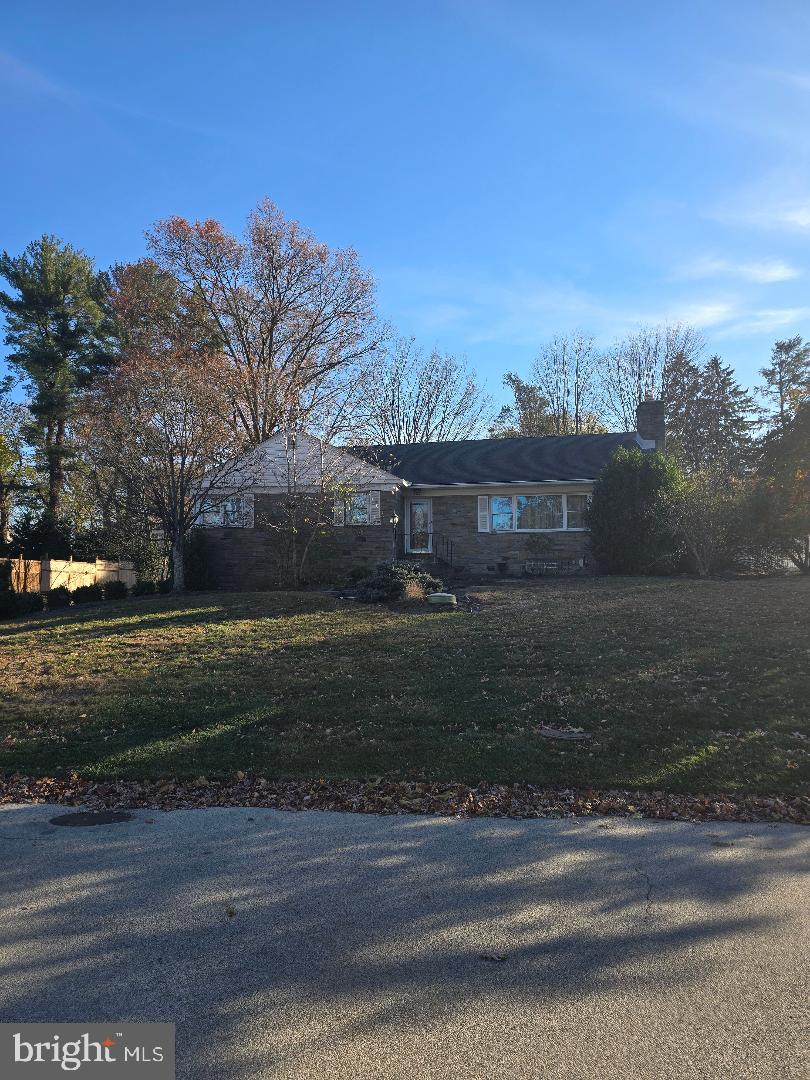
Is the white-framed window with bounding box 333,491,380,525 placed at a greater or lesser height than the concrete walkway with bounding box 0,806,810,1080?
greater

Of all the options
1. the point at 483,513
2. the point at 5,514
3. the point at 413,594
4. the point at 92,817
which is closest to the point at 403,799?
the point at 92,817

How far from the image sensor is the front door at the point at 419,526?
24.6 meters

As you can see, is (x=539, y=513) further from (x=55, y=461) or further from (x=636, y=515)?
(x=55, y=461)

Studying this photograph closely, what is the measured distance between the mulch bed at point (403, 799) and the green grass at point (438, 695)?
0.19 meters

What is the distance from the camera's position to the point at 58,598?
2041 cm

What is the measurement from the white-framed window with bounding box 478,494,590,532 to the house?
0.03 m

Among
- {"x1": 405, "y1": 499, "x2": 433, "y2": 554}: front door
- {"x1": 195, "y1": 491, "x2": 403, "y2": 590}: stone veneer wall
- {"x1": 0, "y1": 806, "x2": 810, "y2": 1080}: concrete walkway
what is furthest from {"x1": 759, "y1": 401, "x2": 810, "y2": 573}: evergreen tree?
{"x1": 0, "y1": 806, "x2": 810, "y2": 1080}: concrete walkway

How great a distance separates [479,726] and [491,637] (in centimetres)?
400

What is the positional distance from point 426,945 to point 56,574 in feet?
67.5

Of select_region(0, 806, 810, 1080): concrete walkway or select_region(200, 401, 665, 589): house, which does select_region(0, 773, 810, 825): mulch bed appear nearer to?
select_region(0, 806, 810, 1080): concrete walkway

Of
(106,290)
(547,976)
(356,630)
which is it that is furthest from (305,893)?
(106,290)

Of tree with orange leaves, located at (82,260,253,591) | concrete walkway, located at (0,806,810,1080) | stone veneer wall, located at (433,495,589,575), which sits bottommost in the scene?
concrete walkway, located at (0,806,810,1080)

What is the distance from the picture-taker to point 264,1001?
3393 millimetres

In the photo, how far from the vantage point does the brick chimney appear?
84.3 ft
